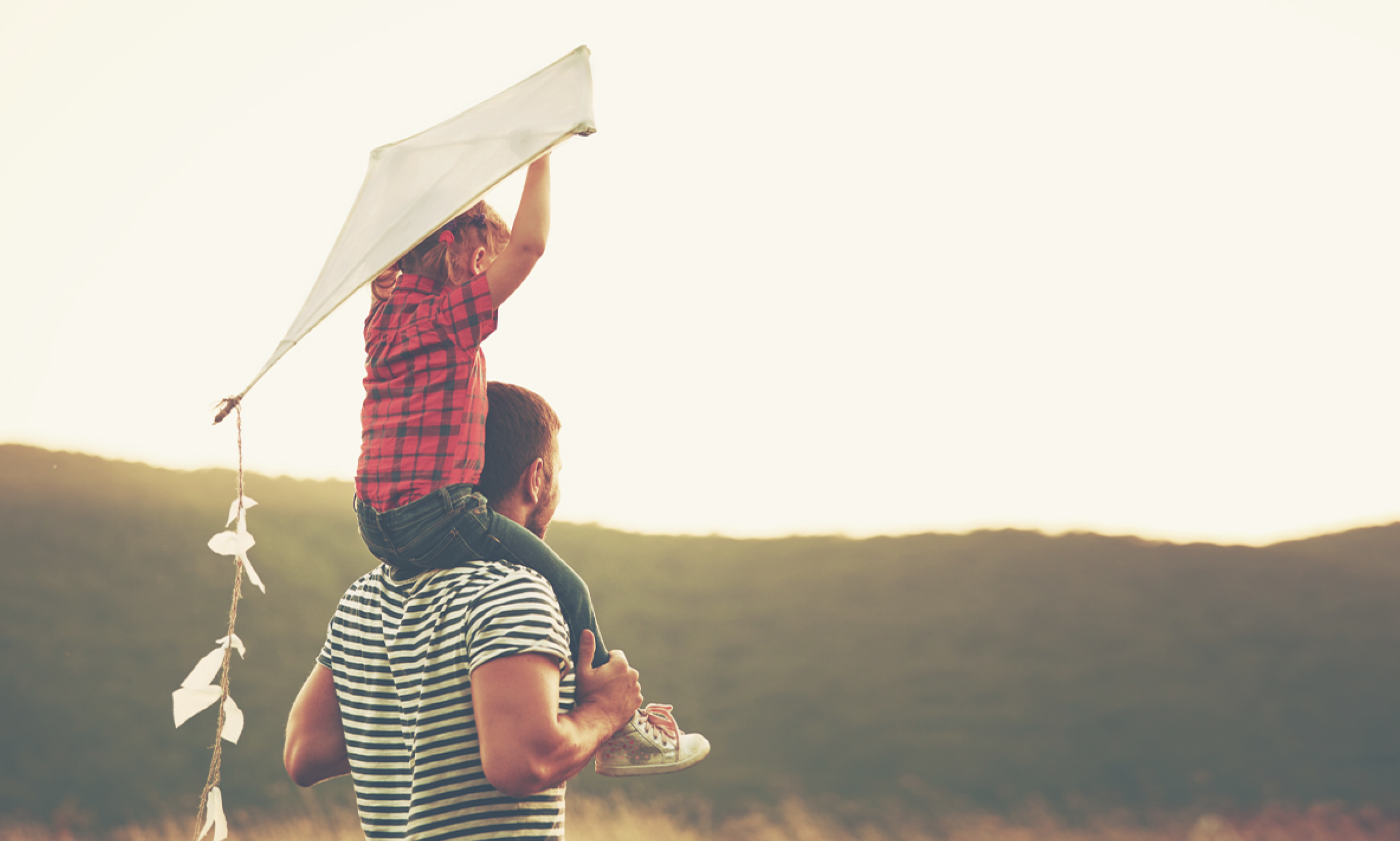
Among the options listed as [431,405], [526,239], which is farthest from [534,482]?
[526,239]

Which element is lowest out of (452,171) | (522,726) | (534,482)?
(522,726)

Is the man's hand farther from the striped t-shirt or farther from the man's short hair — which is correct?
the man's short hair

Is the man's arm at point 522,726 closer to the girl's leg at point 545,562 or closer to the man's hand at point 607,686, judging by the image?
the man's hand at point 607,686

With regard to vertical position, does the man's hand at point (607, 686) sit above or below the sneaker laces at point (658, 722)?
above

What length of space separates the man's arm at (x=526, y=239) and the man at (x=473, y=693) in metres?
0.42

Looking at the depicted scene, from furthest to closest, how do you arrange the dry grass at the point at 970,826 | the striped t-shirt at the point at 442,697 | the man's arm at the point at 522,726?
the dry grass at the point at 970,826 < the striped t-shirt at the point at 442,697 < the man's arm at the point at 522,726

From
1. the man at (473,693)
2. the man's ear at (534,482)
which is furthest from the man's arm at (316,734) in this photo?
the man's ear at (534,482)

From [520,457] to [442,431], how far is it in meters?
0.28

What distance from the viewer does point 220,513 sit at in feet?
61.7

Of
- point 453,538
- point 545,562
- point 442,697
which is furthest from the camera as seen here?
point 545,562

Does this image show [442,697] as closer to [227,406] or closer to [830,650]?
[227,406]

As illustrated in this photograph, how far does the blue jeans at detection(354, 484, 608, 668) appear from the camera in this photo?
6.98 ft

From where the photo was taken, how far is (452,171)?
81.2 inches

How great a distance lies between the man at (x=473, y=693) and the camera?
6.24 feet
